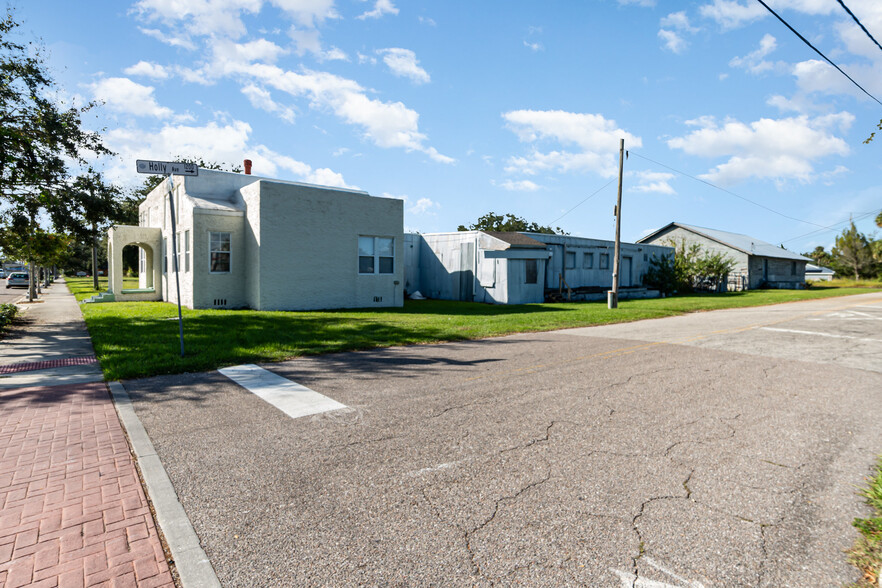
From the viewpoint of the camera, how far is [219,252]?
1752 cm

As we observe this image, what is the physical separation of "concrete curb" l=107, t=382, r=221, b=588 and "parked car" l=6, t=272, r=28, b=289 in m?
52.1

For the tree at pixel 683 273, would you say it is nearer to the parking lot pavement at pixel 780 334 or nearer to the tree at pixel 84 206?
the parking lot pavement at pixel 780 334

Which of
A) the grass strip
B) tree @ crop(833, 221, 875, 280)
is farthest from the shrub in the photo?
tree @ crop(833, 221, 875, 280)

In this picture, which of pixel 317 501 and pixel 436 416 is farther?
pixel 436 416

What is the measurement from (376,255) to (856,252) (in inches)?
2836

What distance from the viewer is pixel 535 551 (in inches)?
108

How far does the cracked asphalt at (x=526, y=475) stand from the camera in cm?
266

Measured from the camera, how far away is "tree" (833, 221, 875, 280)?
202 feet

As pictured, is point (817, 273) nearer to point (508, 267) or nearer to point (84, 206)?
point (508, 267)

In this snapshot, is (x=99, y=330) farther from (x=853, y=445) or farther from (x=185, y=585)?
(x=853, y=445)

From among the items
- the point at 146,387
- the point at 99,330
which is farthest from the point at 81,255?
the point at 146,387

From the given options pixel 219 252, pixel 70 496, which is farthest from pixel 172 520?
pixel 219 252

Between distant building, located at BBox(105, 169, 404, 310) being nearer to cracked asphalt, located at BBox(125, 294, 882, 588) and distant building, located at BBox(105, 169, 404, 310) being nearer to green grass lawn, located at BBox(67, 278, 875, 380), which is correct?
green grass lawn, located at BBox(67, 278, 875, 380)

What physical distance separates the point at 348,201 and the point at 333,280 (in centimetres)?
319
